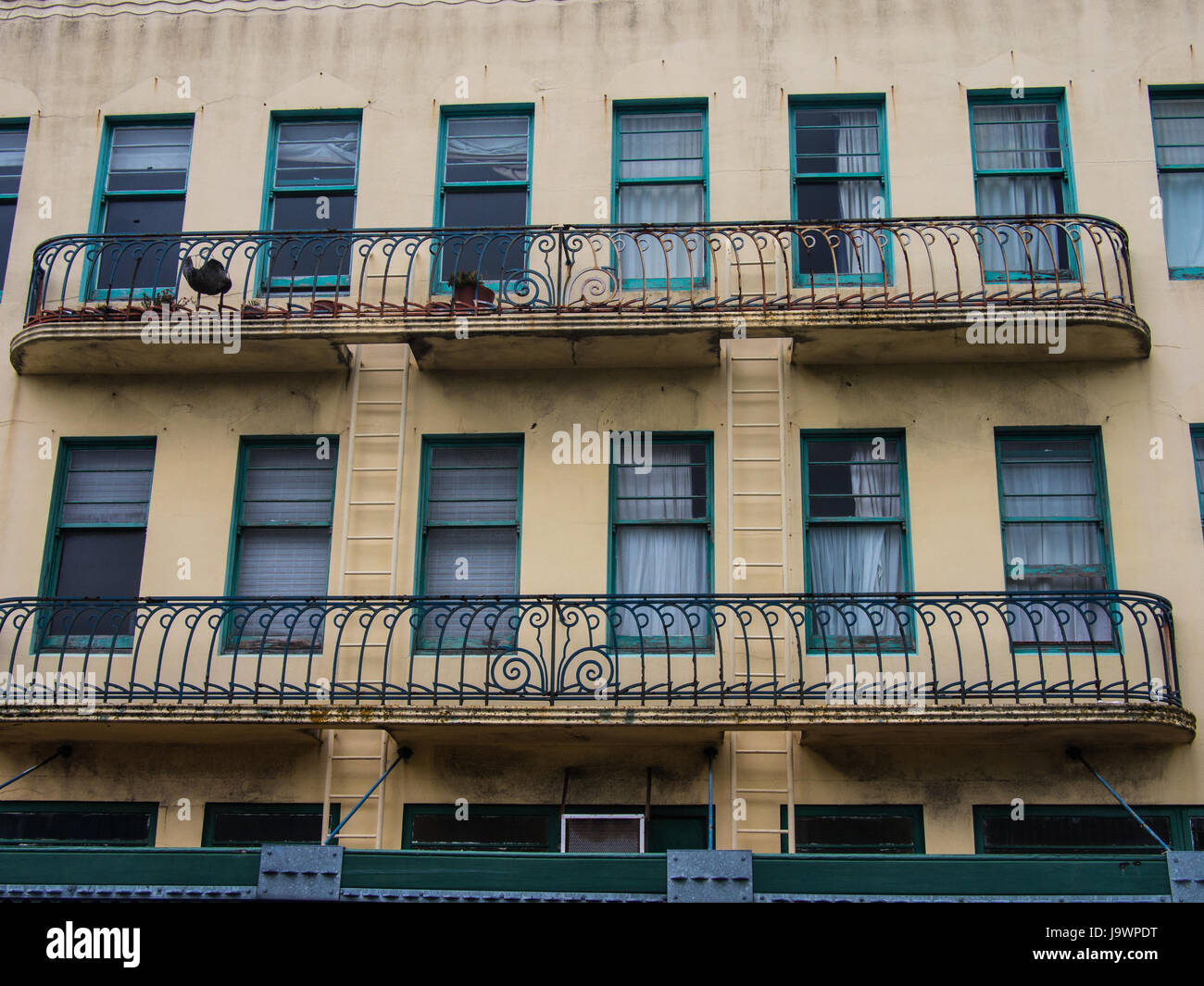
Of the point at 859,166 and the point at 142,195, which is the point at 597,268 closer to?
the point at 859,166

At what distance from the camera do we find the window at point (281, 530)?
43.1 ft

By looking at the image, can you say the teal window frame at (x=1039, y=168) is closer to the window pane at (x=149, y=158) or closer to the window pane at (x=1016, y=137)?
the window pane at (x=1016, y=137)

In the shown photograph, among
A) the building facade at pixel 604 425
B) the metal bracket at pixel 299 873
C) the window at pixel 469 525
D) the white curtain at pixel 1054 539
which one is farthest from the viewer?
the window at pixel 469 525

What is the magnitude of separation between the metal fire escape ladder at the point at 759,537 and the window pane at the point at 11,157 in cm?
828

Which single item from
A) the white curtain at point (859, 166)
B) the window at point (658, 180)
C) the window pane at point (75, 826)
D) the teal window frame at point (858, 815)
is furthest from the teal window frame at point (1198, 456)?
the window pane at point (75, 826)

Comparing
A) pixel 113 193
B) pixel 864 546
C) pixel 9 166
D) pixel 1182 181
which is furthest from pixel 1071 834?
pixel 9 166

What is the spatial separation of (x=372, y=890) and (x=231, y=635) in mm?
3744

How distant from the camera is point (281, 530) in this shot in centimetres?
1355

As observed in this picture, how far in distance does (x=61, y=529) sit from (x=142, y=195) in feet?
12.7

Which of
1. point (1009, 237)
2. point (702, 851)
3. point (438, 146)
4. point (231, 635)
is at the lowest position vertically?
point (702, 851)
